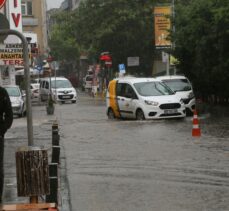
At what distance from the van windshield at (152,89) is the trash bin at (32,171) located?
1922 centimetres

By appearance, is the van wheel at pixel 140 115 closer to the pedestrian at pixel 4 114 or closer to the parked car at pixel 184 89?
the parked car at pixel 184 89

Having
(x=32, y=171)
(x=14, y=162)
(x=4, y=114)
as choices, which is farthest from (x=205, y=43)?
(x=32, y=171)

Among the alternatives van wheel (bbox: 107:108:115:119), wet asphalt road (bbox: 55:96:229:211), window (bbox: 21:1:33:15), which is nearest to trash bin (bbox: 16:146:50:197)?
wet asphalt road (bbox: 55:96:229:211)

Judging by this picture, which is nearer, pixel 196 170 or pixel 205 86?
pixel 196 170

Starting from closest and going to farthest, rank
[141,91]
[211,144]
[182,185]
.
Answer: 1. [182,185]
2. [211,144]
3. [141,91]

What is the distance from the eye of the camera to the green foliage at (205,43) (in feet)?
89.0

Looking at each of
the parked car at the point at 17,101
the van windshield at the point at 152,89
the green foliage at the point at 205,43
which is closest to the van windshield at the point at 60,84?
the parked car at the point at 17,101

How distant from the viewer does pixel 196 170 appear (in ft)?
43.6

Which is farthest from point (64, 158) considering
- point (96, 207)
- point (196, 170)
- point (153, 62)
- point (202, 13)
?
point (153, 62)

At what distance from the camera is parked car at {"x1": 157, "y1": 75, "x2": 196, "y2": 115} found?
100ft

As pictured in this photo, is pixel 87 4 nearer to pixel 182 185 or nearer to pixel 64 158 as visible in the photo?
pixel 64 158

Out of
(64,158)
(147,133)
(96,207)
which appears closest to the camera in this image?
(96,207)

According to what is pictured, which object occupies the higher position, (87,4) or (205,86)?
(87,4)

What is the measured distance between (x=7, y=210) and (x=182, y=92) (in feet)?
76.2
